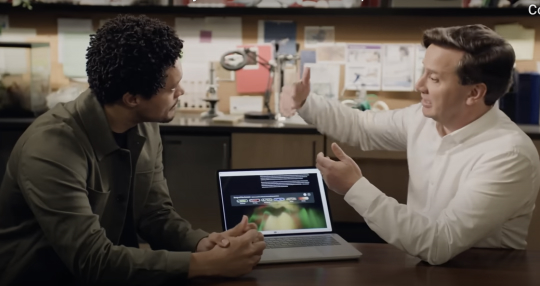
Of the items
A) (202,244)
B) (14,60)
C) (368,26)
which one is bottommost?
(202,244)

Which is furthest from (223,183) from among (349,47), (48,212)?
(349,47)

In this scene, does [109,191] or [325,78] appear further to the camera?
[325,78]

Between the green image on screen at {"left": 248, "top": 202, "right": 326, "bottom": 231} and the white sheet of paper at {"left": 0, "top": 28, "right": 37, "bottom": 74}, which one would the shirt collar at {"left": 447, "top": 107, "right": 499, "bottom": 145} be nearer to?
the green image on screen at {"left": 248, "top": 202, "right": 326, "bottom": 231}

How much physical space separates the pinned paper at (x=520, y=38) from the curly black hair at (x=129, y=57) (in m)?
2.50

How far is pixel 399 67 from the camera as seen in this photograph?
3.69 m

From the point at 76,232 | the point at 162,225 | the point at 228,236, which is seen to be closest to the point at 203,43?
the point at 162,225

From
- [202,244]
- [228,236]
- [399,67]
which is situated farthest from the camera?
[399,67]

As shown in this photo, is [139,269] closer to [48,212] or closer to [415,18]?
[48,212]

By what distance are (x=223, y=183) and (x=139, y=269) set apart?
38 cm

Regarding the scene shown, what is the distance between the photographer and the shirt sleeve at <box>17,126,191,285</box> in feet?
4.71

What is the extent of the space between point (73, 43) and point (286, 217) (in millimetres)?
2573

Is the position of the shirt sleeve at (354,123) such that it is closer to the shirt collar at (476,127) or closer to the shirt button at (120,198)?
the shirt collar at (476,127)

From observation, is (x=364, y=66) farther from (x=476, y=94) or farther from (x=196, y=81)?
(x=476, y=94)

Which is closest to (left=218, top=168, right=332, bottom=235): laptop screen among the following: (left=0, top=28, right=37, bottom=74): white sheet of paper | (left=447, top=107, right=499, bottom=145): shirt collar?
(left=447, top=107, right=499, bottom=145): shirt collar
